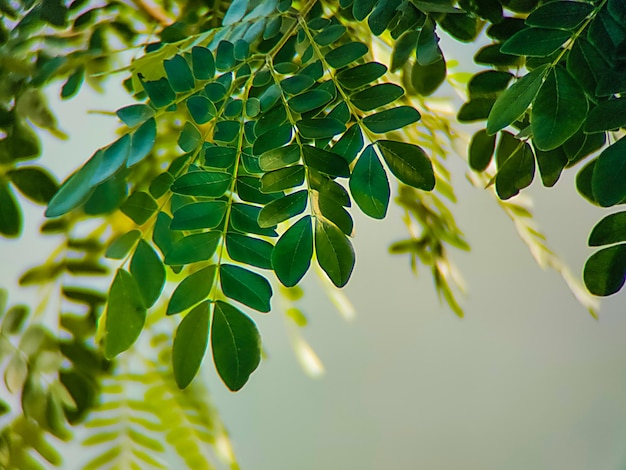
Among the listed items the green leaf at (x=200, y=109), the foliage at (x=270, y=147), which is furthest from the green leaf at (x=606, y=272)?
the green leaf at (x=200, y=109)

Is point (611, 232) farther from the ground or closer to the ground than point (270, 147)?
closer to the ground

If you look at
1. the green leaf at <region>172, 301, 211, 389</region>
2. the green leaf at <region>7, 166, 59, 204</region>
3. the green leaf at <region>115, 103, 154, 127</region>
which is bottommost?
the green leaf at <region>172, 301, 211, 389</region>

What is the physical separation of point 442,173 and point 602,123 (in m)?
0.29

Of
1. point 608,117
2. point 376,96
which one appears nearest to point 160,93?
point 376,96

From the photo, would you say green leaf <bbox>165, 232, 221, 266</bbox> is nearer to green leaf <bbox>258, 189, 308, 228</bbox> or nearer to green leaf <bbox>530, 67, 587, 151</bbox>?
green leaf <bbox>258, 189, 308, 228</bbox>

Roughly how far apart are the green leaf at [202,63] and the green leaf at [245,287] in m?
0.11

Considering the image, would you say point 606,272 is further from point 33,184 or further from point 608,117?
point 33,184

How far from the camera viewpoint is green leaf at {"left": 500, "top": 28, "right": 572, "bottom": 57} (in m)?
0.29

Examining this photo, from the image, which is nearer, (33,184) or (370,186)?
(370,186)

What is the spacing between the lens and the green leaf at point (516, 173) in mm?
355

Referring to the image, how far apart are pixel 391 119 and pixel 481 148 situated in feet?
0.48

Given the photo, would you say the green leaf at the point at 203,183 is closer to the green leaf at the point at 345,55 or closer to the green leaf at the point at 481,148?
the green leaf at the point at 345,55

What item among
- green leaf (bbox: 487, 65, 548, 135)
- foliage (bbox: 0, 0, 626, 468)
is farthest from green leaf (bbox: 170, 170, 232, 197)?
green leaf (bbox: 487, 65, 548, 135)

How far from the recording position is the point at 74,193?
0.29 metres
